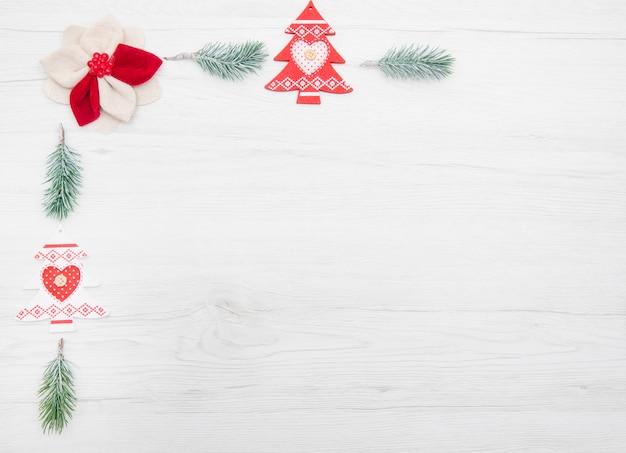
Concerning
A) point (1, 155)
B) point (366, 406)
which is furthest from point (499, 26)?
point (1, 155)

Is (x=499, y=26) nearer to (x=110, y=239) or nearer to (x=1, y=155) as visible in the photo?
(x=110, y=239)

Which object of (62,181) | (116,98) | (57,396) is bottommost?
(57,396)

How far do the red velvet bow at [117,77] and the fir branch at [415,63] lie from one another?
367mm

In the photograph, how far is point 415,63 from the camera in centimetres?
87

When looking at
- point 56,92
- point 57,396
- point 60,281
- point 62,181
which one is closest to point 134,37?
point 56,92

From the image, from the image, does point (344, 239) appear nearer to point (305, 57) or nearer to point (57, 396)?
point (305, 57)

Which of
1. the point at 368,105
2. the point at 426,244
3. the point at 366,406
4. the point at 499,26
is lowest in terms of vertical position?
the point at 366,406

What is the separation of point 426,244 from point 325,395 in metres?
0.31

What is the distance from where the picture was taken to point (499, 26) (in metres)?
0.89

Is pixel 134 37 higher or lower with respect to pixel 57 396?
higher

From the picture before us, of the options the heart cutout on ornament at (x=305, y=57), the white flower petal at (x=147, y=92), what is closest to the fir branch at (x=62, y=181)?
the white flower petal at (x=147, y=92)

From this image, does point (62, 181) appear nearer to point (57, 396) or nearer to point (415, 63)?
point (57, 396)

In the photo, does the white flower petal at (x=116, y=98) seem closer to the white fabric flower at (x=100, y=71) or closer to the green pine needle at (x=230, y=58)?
the white fabric flower at (x=100, y=71)

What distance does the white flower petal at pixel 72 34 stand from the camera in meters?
0.84
